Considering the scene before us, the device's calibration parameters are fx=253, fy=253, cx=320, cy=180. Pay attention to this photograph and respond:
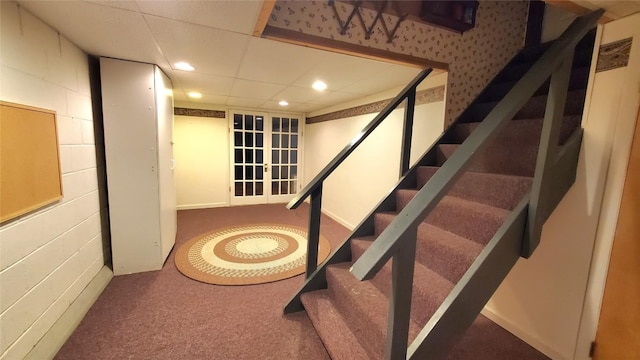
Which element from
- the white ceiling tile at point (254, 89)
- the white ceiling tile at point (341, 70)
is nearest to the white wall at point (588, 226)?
the white ceiling tile at point (341, 70)

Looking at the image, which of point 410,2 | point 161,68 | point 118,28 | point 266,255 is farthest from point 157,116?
point 410,2

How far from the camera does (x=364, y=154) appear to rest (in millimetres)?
3676

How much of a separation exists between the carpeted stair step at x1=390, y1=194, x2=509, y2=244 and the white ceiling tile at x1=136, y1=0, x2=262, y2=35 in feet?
5.39

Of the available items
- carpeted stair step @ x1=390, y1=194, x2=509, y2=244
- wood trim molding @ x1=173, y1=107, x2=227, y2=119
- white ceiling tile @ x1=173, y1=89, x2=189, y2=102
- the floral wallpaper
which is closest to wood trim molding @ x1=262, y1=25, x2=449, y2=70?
the floral wallpaper

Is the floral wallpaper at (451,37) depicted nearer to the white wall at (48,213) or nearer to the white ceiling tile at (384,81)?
the white ceiling tile at (384,81)

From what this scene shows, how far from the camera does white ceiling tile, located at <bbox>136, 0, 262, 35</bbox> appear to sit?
1.33 m

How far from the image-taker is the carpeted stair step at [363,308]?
4.49 feet

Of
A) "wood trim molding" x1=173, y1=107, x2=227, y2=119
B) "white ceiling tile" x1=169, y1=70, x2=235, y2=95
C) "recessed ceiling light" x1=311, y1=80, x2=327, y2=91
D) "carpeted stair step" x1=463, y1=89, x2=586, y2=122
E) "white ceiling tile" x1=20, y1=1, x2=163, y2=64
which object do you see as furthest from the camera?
"wood trim molding" x1=173, y1=107, x2=227, y2=119

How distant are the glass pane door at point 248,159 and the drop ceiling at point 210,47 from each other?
1.83m

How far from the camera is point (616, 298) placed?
131cm

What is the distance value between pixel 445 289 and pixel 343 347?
673 mm

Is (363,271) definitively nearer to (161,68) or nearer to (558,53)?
(558,53)

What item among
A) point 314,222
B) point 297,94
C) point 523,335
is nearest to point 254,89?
point 297,94

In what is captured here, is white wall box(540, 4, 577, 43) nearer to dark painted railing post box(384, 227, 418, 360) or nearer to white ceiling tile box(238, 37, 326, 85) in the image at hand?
white ceiling tile box(238, 37, 326, 85)
